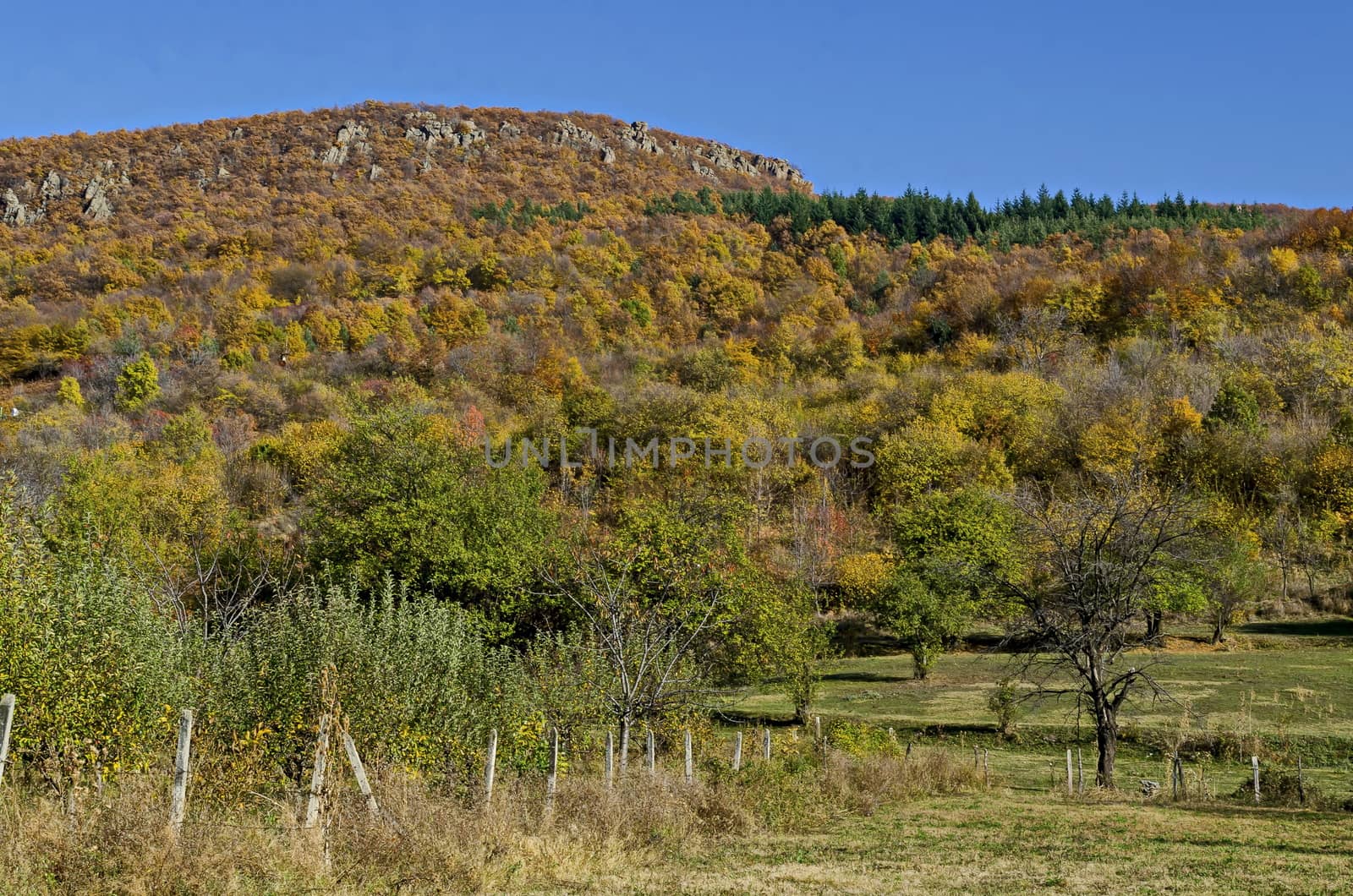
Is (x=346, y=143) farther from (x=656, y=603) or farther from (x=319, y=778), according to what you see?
(x=319, y=778)

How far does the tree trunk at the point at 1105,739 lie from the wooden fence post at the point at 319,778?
16.7 m

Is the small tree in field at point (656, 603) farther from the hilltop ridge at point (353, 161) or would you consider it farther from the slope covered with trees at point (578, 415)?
the hilltop ridge at point (353, 161)

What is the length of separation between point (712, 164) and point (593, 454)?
A: 125 meters

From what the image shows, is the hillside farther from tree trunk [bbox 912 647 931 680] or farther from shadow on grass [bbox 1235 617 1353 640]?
shadow on grass [bbox 1235 617 1353 640]

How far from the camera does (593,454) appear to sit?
3113 inches

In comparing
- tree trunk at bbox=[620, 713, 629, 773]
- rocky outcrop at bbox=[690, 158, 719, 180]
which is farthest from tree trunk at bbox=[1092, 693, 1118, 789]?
rocky outcrop at bbox=[690, 158, 719, 180]

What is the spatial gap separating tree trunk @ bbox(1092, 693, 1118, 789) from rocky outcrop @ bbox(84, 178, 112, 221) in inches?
5906

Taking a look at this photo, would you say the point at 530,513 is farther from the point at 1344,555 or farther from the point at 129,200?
the point at 129,200

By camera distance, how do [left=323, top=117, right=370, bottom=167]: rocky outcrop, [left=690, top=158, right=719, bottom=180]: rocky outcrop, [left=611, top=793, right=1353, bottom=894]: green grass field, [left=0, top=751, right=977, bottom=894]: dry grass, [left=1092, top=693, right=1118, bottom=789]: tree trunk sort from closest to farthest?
[left=0, top=751, right=977, bottom=894]: dry grass → [left=611, top=793, right=1353, bottom=894]: green grass field → [left=1092, top=693, right=1118, bottom=789]: tree trunk → [left=323, top=117, right=370, bottom=167]: rocky outcrop → [left=690, top=158, right=719, bottom=180]: rocky outcrop

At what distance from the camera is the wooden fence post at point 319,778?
10722 mm

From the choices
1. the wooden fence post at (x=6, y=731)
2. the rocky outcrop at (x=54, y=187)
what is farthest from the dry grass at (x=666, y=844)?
the rocky outcrop at (x=54, y=187)

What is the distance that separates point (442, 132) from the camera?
17912 centimetres

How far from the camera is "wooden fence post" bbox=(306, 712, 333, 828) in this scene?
35.2 feet

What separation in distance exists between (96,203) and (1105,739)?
15621 cm
